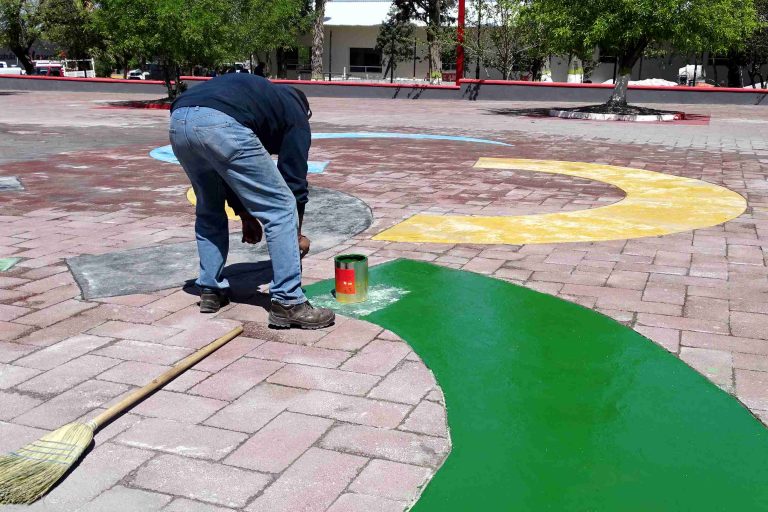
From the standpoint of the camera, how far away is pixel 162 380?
346cm

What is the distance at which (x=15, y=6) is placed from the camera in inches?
1366

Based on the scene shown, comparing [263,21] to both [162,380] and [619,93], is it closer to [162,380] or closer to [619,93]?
[619,93]

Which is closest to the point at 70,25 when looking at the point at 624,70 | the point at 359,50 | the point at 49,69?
the point at 49,69

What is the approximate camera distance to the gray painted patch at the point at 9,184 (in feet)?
28.5

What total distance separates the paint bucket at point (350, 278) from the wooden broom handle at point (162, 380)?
74cm

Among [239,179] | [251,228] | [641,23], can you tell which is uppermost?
[641,23]

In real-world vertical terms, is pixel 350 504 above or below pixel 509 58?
below

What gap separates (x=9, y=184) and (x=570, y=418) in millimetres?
7769

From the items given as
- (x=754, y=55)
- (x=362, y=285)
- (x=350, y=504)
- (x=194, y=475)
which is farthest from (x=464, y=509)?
(x=754, y=55)

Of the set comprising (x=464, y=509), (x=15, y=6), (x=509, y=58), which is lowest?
(x=464, y=509)

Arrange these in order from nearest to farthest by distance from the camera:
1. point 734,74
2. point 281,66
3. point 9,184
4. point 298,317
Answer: point 298,317
point 9,184
point 734,74
point 281,66

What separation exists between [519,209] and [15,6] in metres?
34.1

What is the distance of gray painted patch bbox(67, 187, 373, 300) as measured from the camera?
199 inches

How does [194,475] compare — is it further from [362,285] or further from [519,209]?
[519,209]
